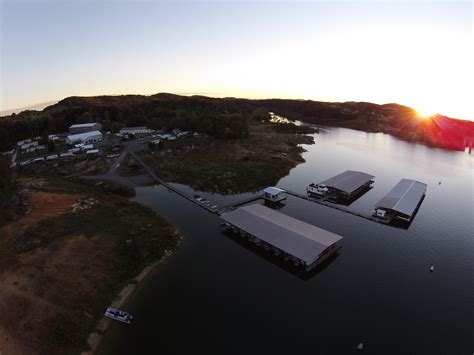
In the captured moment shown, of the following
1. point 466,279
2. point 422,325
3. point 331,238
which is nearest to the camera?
point 422,325

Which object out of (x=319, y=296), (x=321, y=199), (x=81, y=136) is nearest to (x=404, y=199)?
(x=321, y=199)

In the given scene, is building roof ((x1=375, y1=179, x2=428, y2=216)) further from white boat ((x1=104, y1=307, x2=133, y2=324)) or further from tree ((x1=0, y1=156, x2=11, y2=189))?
tree ((x1=0, y1=156, x2=11, y2=189))

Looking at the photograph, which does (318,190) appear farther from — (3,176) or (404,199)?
(3,176)

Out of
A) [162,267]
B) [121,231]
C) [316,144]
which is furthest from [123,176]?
[316,144]

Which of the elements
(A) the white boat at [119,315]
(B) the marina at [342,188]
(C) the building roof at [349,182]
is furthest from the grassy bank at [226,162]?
(A) the white boat at [119,315]

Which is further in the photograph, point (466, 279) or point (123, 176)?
point (123, 176)

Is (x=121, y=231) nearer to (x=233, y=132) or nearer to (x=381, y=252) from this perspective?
(x=381, y=252)
